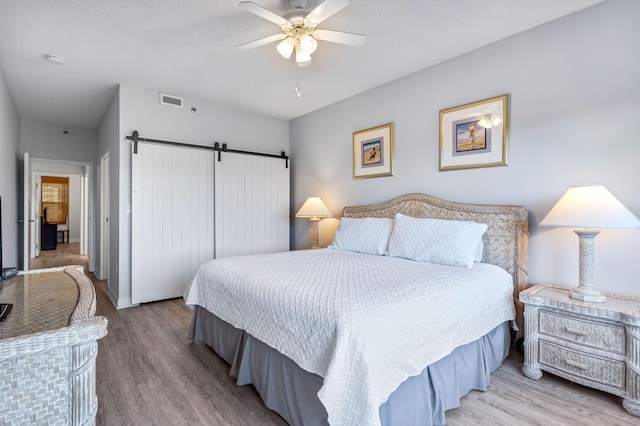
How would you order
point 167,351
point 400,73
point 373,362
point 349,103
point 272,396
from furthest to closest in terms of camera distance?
1. point 349,103
2. point 400,73
3. point 167,351
4. point 272,396
5. point 373,362

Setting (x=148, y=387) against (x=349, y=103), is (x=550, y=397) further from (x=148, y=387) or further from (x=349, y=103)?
(x=349, y=103)

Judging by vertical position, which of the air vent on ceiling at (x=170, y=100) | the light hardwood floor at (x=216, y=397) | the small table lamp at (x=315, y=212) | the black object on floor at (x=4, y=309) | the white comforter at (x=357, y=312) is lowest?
the light hardwood floor at (x=216, y=397)

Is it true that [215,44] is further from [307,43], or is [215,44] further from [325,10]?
[325,10]

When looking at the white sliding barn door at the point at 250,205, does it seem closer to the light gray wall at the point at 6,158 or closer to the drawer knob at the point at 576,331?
the light gray wall at the point at 6,158

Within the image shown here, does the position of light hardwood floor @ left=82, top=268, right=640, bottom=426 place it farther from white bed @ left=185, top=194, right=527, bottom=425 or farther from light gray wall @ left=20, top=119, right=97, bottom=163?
light gray wall @ left=20, top=119, right=97, bottom=163

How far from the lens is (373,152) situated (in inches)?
152

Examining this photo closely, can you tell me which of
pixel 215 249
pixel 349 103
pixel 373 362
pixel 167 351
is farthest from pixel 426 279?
pixel 215 249

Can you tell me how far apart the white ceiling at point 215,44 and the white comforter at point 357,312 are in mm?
1871

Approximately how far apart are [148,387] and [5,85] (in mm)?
3706

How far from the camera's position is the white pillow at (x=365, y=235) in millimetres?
3201

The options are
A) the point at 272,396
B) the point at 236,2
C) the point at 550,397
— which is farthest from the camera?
the point at 236,2

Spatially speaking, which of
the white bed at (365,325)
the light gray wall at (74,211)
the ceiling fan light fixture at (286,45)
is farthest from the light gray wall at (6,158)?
the light gray wall at (74,211)

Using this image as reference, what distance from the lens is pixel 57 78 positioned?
3.50m

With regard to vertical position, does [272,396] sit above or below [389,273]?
below
